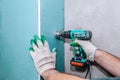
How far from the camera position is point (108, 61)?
1149mm

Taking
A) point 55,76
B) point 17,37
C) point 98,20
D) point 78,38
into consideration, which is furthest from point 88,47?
point 17,37

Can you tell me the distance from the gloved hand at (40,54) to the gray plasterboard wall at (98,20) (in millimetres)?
280

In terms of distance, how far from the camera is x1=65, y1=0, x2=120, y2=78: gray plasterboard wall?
1.16 metres

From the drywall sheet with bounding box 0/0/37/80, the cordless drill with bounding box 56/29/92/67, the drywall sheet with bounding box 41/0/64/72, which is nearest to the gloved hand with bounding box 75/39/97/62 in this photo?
the cordless drill with bounding box 56/29/92/67

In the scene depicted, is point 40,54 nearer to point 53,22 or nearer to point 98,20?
point 53,22

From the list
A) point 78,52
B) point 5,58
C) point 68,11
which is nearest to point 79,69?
point 78,52

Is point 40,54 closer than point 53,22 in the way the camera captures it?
Yes

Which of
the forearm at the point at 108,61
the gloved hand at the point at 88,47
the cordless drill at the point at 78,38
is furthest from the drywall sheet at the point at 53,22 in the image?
the forearm at the point at 108,61

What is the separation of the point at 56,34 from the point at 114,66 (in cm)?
42

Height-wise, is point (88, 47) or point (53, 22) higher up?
point (53, 22)

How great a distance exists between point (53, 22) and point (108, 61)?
1.39ft

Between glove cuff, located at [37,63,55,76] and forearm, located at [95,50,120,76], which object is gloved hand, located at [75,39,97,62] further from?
glove cuff, located at [37,63,55,76]

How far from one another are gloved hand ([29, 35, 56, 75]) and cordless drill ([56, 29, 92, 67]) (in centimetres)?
15

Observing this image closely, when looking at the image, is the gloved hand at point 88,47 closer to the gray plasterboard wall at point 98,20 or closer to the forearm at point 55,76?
the gray plasterboard wall at point 98,20
